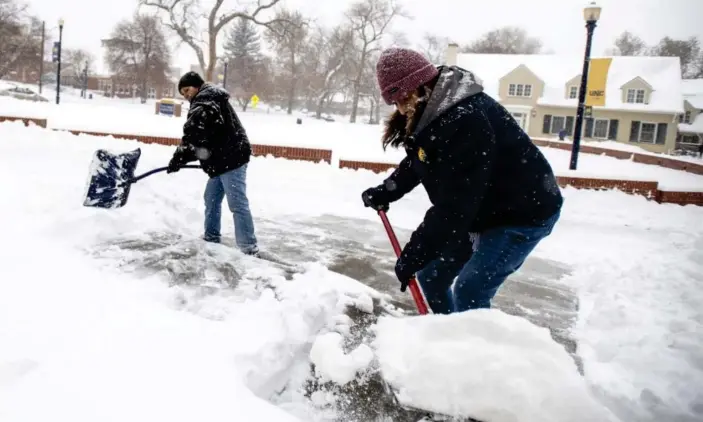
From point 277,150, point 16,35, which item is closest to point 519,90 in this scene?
point 277,150

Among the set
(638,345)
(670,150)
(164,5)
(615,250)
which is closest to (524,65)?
(670,150)

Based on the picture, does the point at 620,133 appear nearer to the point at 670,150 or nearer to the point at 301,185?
the point at 670,150

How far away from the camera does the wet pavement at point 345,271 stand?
221 cm

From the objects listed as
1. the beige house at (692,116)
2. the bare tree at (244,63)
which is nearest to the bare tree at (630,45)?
the beige house at (692,116)

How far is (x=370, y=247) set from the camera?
5.25 m

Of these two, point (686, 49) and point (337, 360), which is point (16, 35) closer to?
point (686, 49)

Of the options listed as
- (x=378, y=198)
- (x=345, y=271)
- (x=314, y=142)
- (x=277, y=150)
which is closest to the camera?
(x=378, y=198)

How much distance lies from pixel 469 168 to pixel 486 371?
79 cm

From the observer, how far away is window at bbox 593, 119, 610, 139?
118ft

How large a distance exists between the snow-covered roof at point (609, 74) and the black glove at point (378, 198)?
116 feet

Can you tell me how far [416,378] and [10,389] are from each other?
1.43 m

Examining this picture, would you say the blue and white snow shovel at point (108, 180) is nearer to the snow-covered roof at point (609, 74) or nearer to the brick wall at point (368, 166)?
the brick wall at point (368, 166)

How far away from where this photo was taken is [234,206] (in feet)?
13.8

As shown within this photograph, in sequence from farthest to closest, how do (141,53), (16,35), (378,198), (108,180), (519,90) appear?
(141,53)
(16,35)
(519,90)
(108,180)
(378,198)
